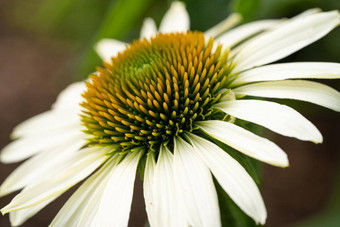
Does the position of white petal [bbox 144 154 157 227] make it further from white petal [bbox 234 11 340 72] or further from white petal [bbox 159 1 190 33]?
white petal [bbox 159 1 190 33]

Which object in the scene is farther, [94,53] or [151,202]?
[94,53]

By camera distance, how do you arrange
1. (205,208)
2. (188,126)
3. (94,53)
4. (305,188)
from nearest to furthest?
(205,208)
(188,126)
(94,53)
(305,188)

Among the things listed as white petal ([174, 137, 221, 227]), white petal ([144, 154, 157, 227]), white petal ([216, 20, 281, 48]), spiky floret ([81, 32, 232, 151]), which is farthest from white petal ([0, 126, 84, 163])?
white petal ([216, 20, 281, 48])

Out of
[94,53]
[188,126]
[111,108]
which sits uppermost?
[94,53]

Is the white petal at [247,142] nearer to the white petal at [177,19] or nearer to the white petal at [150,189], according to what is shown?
the white petal at [150,189]

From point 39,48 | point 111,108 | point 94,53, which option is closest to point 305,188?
point 94,53

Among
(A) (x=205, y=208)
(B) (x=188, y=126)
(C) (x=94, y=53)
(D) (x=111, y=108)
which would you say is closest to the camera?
(A) (x=205, y=208)

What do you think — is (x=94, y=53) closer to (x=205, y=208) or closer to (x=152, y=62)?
(x=152, y=62)
